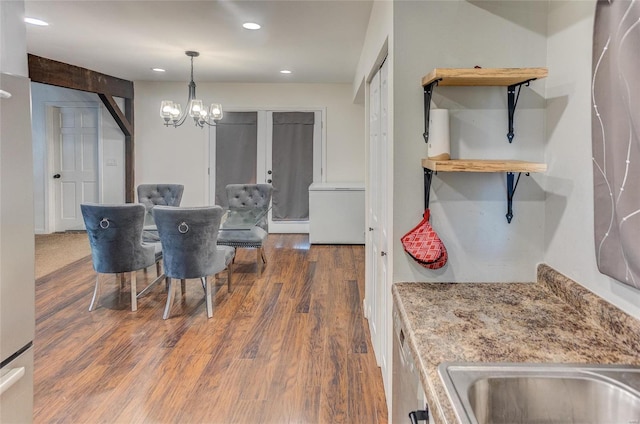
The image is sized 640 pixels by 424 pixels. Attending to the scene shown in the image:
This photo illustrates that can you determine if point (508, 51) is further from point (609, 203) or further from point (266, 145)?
point (266, 145)

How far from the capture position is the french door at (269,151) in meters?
7.02

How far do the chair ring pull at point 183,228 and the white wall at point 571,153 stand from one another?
248 centimetres

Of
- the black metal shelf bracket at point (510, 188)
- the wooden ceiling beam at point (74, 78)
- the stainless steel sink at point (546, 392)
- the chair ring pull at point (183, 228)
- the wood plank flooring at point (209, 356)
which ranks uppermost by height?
the wooden ceiling beam at point (74, 78)

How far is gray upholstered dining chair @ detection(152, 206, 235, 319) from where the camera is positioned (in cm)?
325

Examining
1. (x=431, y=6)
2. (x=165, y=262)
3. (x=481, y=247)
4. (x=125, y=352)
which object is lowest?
(x=125, y=352)

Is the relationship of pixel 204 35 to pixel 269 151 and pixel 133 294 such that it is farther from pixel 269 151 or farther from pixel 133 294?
pixel 269 151

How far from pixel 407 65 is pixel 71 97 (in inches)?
273

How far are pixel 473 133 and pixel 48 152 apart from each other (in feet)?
23.9

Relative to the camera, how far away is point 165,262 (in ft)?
11.3

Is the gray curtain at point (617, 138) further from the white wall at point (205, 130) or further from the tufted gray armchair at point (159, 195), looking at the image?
the white wall at point (205, 130)

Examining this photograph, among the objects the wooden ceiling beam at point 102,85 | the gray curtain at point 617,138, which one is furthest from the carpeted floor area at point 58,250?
the gray curtain at point 617,138

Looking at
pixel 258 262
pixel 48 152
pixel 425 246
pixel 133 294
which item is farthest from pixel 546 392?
pixel 48 152

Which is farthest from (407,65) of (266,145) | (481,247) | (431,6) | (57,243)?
(57,243)

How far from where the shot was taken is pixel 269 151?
704cm
